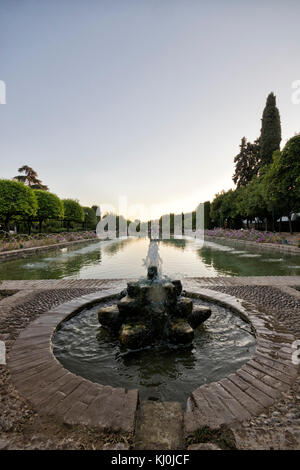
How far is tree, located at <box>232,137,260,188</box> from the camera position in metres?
46.8

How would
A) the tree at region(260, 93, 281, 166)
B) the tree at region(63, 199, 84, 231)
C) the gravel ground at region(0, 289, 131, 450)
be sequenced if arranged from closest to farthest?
the gravel ground at region(0, 289, 131, 450) → the tree at region(260, 93, 281, 166) → the tree at region(63, 199, 84, 231)

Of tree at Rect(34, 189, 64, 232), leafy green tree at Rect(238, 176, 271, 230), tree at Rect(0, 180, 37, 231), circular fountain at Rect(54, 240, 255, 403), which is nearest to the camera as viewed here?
circular fountain at Rect(54, 240, 255, 403)

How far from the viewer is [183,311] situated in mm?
4141

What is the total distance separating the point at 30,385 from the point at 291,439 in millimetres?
2637

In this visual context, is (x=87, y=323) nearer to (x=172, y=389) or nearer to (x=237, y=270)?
(x=172, y=389)

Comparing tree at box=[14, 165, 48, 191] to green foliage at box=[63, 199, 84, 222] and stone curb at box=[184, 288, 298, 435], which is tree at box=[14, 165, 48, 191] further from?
stone curb at box=[184, 288, 298, 435]

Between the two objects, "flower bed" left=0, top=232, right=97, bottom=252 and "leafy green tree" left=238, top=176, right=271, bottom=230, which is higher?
"leafy green tree" left=238, top=176, right=271, bottom=230

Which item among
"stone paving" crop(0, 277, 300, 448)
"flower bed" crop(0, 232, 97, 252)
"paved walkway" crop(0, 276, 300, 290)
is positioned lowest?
"paved walkway" crop(0, 276, 300, 290)

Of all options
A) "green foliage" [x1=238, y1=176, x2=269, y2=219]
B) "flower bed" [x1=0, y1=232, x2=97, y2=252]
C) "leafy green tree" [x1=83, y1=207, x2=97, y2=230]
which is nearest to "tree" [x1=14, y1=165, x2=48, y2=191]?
"leafy green tree" [x1=83, y1=207, x2=97, y2=230]

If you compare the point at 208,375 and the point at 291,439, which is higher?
the point at 291,439

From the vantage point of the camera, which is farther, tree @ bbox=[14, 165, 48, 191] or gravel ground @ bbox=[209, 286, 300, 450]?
tree @ bbox=[14, 165, 48, 191]

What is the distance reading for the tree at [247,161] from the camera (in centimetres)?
4679

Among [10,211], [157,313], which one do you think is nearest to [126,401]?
[157,313]

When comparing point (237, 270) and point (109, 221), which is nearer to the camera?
point (237, 270)
